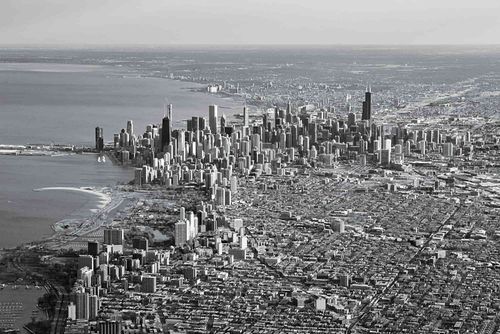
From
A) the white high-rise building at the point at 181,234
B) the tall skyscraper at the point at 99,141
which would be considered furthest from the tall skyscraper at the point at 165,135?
the white high-rise building at the point at 181,234

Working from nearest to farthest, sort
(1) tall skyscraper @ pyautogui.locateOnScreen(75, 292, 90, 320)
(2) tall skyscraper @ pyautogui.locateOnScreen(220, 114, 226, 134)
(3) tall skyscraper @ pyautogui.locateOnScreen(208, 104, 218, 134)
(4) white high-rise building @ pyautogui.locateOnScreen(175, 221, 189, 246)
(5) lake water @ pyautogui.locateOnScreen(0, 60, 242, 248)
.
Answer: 1. (1) tall skyscraper @ pyautogui.locateOnScreen(75, 292, 90, 320)
2. (4) white high-rise building @ pyautogui.locateOnScreen(175, 221, 189, 246)
3. (5) lake water @ pyautogui.locateOnScreen(0, 60, 242, 248)
4. (2) tall skyscraper @ pyautogui.locateOnScreen(220, 114, 226, 134)
5. (3) tall skyscraper @ pyautogui.locateOnScreen(208, 104, 218, 134)

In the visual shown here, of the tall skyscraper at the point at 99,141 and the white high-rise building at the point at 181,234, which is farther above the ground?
the white high-rise building at the point at 181,234

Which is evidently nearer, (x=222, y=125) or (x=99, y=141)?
(x=99, y=141)

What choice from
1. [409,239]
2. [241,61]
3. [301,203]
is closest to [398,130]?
[301,203]

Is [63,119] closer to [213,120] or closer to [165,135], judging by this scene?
[213,120]

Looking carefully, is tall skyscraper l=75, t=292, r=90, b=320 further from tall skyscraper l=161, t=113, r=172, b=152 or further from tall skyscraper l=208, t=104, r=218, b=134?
tall skyscraper l=208, t=104, r=218, b=134

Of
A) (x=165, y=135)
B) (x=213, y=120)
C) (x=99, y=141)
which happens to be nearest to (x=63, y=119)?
(x=213, y=120)

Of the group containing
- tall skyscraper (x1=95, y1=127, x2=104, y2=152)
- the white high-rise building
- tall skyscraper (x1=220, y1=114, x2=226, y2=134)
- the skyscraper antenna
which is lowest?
the skyscraper antenna

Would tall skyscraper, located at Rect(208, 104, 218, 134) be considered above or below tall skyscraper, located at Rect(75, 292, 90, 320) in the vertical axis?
below

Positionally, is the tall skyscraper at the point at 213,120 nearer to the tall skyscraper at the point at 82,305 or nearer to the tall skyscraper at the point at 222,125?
the tall skyscraper at the point at 222,125

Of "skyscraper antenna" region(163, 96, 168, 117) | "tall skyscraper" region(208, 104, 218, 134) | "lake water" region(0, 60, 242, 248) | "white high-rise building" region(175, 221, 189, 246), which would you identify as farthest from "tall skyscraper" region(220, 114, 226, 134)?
"white high-rise building" region(175, 221, 189, 246)
